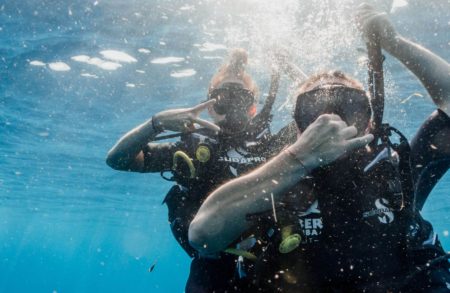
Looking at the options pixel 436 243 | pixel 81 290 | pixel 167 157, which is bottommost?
pixel 81 290

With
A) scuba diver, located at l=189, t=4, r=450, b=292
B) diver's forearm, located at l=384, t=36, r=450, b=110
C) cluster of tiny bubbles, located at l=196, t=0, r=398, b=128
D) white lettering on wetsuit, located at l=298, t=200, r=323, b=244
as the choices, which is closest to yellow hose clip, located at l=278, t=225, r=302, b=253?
scuba diver, located at l=189, t=4, r=450, b=292

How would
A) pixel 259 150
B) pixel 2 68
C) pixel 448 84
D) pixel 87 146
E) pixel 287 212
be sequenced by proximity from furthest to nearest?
pixel 87 146
pixel 2 68
pixel 259 150
pixel 448 84
pixel 287 212

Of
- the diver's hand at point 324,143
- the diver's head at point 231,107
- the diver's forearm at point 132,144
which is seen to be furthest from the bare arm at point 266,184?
the diver's head at point 231,107

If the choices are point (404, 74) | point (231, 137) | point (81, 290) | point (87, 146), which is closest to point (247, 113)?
point (231, 137)

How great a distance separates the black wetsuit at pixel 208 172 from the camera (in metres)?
4.48

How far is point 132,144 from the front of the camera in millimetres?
5211

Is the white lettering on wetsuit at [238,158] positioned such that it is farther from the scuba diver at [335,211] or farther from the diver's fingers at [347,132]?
the diver's fingers at [347,132]

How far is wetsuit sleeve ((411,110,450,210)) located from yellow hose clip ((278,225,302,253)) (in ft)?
4.94

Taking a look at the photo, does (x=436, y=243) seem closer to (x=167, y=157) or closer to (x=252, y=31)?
(x=167, y=157)

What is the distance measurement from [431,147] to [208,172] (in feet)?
9.06

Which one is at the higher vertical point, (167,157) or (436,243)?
(436,243)

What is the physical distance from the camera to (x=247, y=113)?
5758 mm

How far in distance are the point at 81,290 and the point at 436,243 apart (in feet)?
502

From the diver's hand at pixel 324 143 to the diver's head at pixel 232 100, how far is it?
3.05 m
